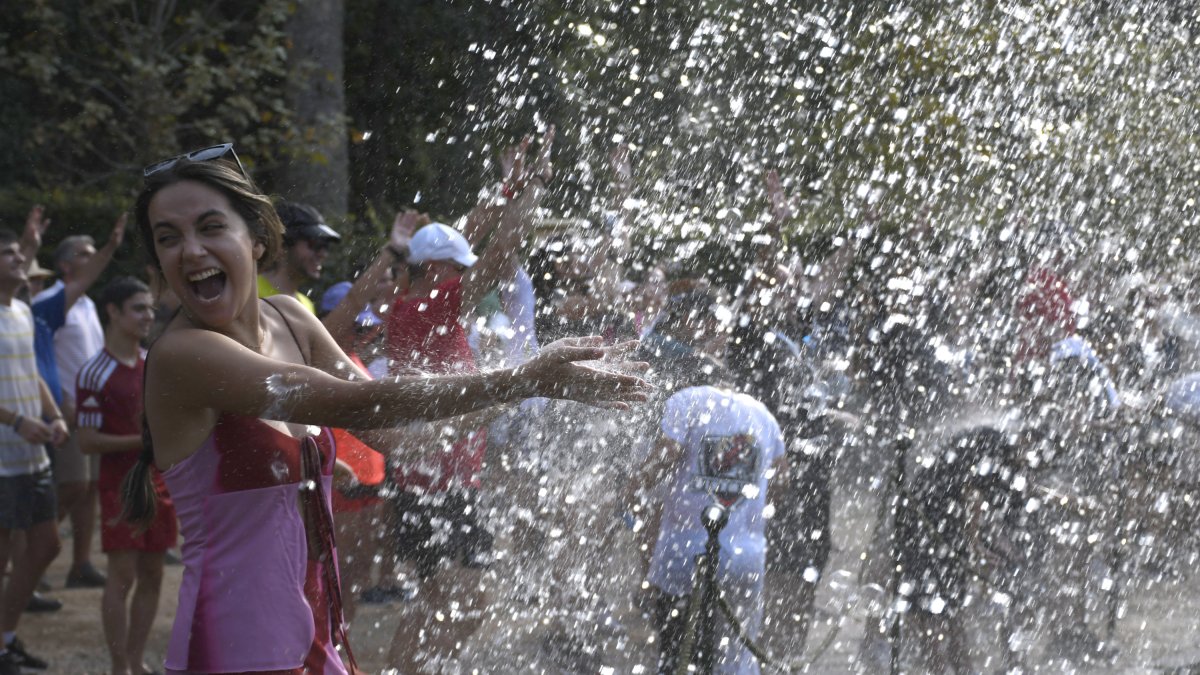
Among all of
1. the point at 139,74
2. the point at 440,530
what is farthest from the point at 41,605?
the point at 139,74

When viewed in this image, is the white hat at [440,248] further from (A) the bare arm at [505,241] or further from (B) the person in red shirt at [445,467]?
(A) the bare arm at [505,241]

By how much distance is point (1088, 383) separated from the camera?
6129 millimetres

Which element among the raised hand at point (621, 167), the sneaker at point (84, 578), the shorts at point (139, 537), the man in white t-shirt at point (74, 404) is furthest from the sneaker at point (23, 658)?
the raised hand at point (621, 167)

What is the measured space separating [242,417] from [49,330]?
501 centimetres

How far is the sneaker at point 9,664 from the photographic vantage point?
528 cm

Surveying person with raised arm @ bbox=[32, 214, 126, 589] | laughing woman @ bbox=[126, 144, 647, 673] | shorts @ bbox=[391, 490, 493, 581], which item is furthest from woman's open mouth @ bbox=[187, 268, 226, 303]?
person with raised arm @ bbox=[32, 214, 126, 589]

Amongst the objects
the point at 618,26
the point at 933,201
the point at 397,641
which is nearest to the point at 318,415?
the point at 397,641

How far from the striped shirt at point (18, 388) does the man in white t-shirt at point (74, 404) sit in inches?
26.0

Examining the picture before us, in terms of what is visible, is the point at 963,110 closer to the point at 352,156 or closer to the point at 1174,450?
the point at 1174,450

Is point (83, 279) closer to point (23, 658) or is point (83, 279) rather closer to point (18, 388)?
point (18, 388)

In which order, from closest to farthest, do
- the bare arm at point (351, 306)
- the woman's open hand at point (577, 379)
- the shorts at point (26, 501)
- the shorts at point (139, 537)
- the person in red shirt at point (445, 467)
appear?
the woman's open hand at point (577, 379) < the person in red shirt at point (445, 467) < the bare arm at point (351, 306) < the shorts at point (139, 537) < the shorts at point (26, 501)

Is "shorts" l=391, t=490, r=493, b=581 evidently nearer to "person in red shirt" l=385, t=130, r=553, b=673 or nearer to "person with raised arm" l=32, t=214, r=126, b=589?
"person in red shirt" l=385, t=130, r=553, b=673

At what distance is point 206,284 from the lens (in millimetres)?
2402

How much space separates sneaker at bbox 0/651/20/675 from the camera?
17.3ft
